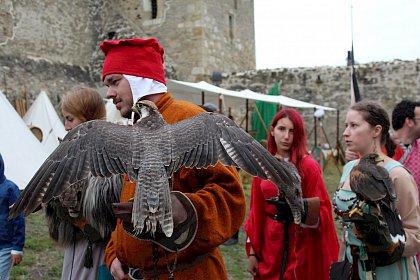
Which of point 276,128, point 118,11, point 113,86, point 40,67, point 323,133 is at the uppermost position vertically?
point 118,11

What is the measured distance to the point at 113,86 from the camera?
2.16m

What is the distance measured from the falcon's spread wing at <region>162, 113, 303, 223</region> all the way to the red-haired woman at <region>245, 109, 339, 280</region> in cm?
131

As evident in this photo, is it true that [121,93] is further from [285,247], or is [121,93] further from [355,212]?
[285,247]

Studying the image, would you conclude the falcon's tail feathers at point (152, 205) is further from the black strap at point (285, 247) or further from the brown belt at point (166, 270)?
the black strap at point (285, 247)

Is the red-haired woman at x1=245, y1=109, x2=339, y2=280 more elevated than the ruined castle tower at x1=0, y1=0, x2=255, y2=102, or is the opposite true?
the ruined castle tower at x1=0, y1=0, x2=255, y2=102

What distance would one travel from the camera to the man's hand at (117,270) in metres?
2.11

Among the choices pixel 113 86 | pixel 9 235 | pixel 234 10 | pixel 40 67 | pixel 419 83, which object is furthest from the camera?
pixel 234 10

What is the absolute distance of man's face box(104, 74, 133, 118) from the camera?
2104 mm

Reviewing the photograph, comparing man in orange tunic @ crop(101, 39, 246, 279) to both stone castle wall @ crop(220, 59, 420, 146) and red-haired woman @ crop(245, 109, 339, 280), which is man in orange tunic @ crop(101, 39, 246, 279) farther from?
stone castle wall @ crop(220, 59, 420, 146)

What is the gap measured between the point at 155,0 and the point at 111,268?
43.6 ft

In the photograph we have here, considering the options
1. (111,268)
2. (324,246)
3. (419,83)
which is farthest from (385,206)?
(419,83)

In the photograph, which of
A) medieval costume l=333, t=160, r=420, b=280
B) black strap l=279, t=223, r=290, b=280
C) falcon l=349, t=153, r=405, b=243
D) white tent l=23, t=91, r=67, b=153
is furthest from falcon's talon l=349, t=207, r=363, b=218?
white tent l=23, t=91, r=67, b=153

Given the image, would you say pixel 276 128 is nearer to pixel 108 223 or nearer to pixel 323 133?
pixel 108 223

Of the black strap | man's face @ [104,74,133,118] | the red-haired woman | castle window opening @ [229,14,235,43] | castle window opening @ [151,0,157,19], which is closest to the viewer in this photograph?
man's face @ [104,74,133,118]
